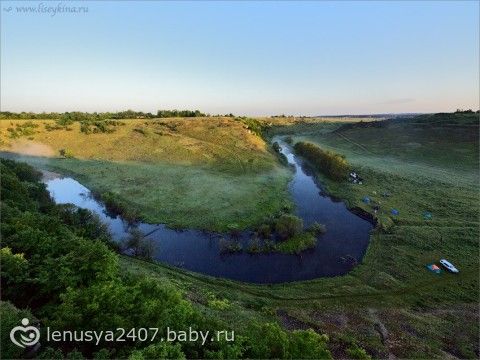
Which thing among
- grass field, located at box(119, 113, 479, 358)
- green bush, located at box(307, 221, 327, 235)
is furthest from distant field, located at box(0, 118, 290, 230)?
grass field, located at box(119, 113, 479, 358)

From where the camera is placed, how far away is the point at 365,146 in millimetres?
141125

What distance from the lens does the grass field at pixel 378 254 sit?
3381 cm

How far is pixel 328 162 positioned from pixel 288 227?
50.5 meters

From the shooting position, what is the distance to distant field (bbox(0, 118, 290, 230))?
224 feet

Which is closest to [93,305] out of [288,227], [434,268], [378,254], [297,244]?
[297,244]

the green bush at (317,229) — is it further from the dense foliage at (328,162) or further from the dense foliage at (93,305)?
the dense foliage at (328,162)

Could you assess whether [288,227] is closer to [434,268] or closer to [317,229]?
[317,229]

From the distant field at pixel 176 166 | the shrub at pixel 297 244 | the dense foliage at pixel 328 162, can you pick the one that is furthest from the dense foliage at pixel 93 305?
the dense foliage at pixel 328 162

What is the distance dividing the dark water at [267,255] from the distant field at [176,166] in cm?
465

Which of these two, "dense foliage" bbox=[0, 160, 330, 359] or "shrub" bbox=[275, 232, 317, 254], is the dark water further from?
"dense foliage" bbox=[0, 160, 330, 359]

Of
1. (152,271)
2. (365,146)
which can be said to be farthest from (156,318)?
(365,146)

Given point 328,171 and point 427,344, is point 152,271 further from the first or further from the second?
point 328,171

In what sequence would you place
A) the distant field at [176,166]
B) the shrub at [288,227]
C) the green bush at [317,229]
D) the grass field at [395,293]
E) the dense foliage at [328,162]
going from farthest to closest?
1. the dense foliage at [328,162]
2. the distant field at [176,166]
3. the green bush at [317,229]
4. the shrub at [288,227]
5. the grass field at [395,293]

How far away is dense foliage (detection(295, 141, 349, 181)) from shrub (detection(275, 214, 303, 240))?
3994 centimetres
